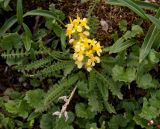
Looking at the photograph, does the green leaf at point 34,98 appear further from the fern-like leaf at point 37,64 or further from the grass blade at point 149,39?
the grass blade at point 149,39

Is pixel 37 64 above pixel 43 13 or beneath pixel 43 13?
beneath

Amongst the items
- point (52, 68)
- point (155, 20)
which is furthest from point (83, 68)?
point (155, 20)

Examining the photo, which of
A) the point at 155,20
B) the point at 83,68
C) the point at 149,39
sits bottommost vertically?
A: the point at 83,68

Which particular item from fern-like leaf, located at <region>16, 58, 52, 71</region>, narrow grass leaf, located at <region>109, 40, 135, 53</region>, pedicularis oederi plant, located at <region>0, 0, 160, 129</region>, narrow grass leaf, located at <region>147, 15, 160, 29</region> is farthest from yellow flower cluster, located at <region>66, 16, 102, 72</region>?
narrow grass leaf, located at <region>147, 15, 160, 29</region>

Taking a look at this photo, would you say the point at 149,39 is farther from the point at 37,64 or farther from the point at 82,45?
the point at 37,64

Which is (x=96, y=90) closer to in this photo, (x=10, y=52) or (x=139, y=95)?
(x=139, y=95)

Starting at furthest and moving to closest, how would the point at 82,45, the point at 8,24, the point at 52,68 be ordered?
the point at 8,24 < the point at 52,68 < the point at 82,45

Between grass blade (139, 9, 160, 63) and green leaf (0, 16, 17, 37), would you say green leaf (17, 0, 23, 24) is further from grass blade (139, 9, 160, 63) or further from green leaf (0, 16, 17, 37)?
grass blade (139, 9, 160, 63)

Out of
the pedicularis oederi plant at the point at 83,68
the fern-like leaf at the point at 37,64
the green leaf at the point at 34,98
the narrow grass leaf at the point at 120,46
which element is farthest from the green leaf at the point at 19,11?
the narrow grass leaf at the point at 120,46
